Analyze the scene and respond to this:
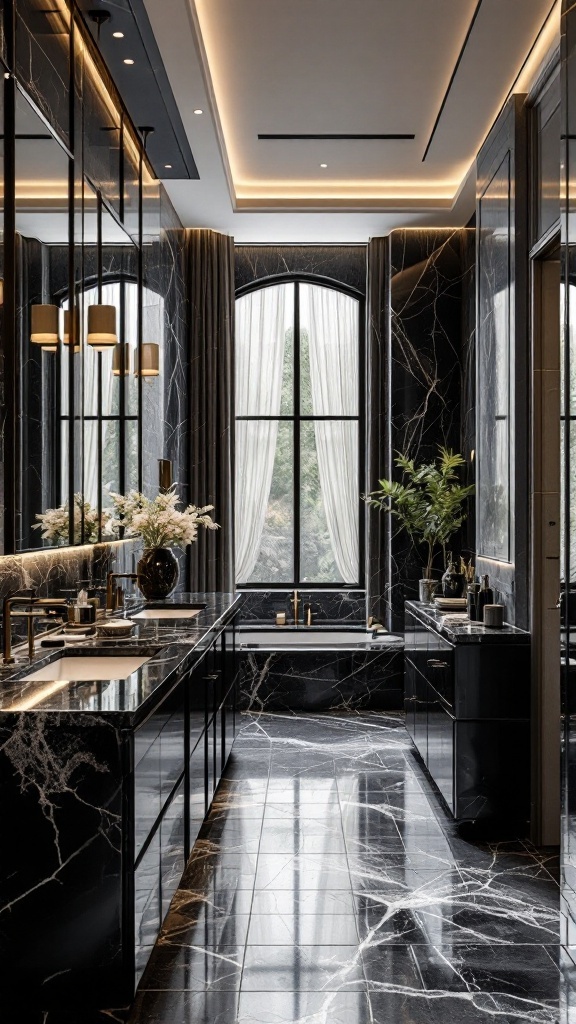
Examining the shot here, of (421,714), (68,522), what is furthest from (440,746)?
(68,522)

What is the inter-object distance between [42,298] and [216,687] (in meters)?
1.96

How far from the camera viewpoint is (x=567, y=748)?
8.61 feet

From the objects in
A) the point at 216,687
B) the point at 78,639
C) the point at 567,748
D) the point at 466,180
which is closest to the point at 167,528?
the point at 216,687

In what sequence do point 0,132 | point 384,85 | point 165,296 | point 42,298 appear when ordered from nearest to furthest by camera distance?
point 0,132 < point 42,298 < point 384,85 < point 165,296

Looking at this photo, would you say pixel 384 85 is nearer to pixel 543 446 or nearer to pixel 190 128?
pixel 190 128

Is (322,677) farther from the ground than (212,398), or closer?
closer

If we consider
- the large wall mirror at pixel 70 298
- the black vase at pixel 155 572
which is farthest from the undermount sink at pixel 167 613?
the large wall mirror at pixel 70 298

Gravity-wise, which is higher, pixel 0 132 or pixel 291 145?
pixel 291 145

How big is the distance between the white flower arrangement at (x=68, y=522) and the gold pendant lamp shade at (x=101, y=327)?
73 cm

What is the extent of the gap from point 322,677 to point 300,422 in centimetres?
228

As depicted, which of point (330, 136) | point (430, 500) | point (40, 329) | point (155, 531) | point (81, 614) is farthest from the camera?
point (430, 500)

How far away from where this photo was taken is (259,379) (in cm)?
753

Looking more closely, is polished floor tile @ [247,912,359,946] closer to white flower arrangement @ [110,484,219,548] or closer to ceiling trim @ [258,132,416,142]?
white flower arrangement @ [110,484,219,548]

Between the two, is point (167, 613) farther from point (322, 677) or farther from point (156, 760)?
point (322, 677)
